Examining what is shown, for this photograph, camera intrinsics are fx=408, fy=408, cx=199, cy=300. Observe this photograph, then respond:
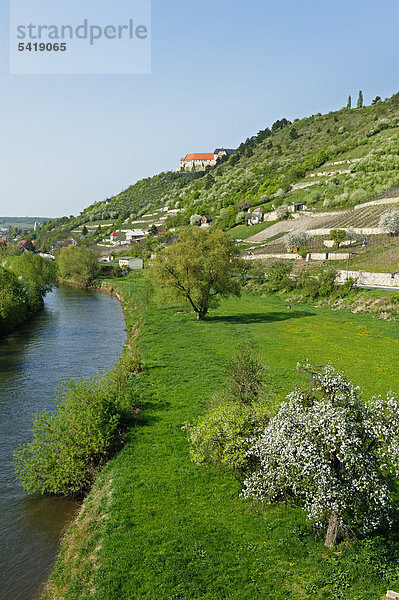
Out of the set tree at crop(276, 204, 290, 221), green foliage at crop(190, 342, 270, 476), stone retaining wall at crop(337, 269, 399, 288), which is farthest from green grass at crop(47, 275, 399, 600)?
tree at crop(276, 204, 290, 221)

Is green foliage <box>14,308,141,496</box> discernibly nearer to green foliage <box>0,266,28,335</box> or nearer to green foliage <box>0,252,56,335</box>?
green foliage <box>0,266,28,335</box>

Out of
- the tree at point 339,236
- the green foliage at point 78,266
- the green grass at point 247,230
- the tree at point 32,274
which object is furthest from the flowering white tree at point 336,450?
the green grass at point 247,230

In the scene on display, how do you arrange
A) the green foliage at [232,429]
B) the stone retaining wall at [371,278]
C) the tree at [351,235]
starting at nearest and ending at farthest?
the green foliage at [232,429], the stone retaining wall at [371,278], the tree at [351,235]

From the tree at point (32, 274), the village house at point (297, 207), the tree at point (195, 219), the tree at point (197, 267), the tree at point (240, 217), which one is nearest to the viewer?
the tree at point (197, 267)

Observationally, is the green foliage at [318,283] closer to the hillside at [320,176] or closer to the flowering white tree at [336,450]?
the flowering white tree at [336,450]

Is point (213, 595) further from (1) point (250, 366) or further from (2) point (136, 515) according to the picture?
(1) point (250, 366)

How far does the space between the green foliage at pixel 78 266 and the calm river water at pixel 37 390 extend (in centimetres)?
2566

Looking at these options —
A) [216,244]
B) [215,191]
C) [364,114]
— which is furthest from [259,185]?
[216,244]

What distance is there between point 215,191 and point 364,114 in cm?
8297

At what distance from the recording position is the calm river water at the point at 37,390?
1480 cm

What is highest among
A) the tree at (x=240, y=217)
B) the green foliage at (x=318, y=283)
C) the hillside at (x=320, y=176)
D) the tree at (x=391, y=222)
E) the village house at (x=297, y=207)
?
the hillside at (x=320, y=176)

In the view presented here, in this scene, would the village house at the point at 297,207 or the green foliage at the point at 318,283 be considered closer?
the green foliage at the point at 318,283

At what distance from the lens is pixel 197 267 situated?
1859 inches

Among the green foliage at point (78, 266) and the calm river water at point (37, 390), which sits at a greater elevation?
the green foliage at point (78, 266)
